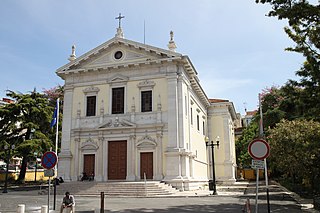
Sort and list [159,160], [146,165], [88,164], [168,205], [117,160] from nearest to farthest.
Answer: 1. [168,205]
2. [159,160]
3. [146,165]
4. [117,160]
5. [88,164]

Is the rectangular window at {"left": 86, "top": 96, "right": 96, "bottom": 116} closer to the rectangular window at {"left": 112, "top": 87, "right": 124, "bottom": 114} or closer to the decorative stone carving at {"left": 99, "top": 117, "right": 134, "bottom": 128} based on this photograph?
the rectangular window at {"left": 112, "top": 87, "right": 124, "bottom": 114}

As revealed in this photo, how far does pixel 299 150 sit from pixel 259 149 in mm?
11074

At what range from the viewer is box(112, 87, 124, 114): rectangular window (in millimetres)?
28812

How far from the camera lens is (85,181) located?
2697 centimetres

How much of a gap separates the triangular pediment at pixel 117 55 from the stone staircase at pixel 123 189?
34.4ft

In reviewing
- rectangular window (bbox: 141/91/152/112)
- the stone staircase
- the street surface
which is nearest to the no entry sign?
the street surface

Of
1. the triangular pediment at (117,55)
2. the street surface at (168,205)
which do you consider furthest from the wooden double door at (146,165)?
the triangular pediment at (117,55)

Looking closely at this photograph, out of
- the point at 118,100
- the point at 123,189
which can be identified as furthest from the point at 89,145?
the point at 123,189

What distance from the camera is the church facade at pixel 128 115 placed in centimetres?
2673

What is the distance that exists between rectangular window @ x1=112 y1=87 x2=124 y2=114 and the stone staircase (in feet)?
22.3

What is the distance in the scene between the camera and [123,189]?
22922mm

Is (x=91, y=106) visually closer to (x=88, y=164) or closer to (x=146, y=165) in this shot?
(x=88, y=164)

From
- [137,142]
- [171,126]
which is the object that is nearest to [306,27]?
[171,126]

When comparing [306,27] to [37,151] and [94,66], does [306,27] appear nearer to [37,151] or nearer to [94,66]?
[94,66]
